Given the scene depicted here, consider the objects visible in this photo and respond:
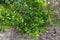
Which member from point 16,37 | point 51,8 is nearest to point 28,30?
point 16,37

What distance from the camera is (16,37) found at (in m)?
3.46

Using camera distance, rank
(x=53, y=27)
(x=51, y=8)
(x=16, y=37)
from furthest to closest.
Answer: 1. (x=51, y=8)
2. (x=53, y=27)
3. (x=16, y=37)

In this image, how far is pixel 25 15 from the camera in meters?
3.61

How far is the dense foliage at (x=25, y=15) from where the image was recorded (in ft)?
11.5

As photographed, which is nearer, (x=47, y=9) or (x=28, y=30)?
(x=28, y=30)

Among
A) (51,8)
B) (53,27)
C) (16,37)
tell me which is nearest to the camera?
(16,37)

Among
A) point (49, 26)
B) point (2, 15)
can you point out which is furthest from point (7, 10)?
point (49, 26)

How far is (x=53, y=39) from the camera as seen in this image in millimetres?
3471

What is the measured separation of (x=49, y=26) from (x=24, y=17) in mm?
546

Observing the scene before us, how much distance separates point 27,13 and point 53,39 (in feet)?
2.37

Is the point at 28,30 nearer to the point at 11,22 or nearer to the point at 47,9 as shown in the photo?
the point at 11,22

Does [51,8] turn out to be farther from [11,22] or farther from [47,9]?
[11,22]

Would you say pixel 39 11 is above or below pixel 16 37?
above

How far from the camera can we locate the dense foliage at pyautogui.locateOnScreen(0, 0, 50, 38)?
3.50m
